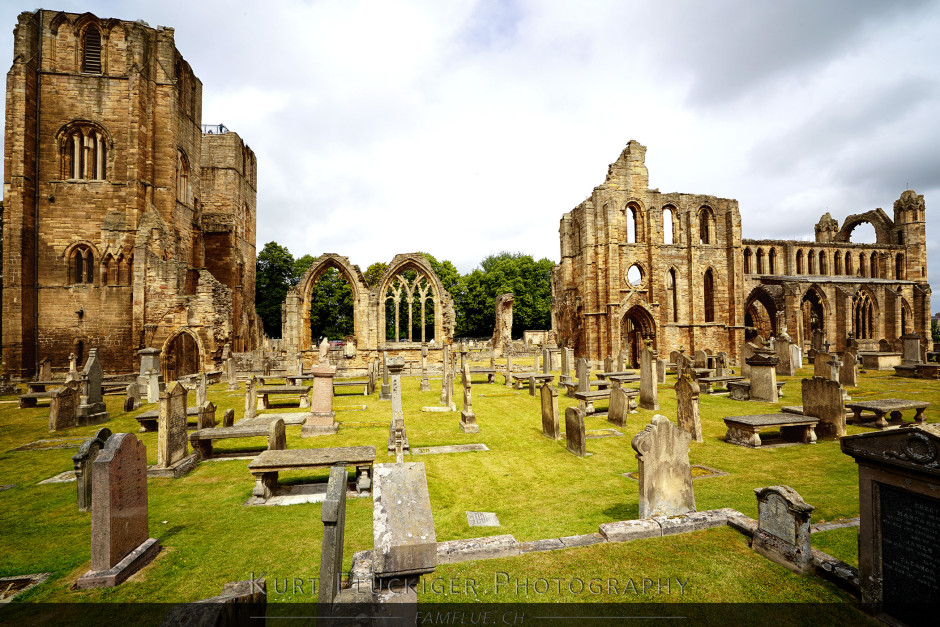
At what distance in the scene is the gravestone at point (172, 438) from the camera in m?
7.12

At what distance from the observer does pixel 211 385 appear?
2000 centimetres

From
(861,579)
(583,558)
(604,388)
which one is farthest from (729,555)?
(604,388)

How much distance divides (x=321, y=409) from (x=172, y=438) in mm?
3377

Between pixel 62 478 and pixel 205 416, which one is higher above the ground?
pixel 205 416

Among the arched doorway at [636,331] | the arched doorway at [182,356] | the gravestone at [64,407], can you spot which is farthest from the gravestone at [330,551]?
the arched doorway at [636,331]

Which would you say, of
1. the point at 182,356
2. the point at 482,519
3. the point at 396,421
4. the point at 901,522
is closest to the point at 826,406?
the point at 901,522

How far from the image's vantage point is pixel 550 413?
9.48m

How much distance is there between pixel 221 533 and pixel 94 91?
28.6 meters

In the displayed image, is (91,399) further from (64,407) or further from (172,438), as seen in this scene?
(172,438)

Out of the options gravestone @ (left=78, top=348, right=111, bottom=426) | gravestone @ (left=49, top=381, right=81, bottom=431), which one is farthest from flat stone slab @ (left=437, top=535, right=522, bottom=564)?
gravestone @ (left=78, top=348, right=111, bottom=426)

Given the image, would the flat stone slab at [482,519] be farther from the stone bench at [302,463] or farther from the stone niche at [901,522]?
the stone niche at [901,522]

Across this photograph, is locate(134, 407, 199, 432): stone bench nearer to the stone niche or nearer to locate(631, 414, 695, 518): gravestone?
locate(631, 414, 695, 518): gravestone

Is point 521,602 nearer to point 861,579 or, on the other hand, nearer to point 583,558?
point 583,558

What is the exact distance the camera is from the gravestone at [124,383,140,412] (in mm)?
13391
